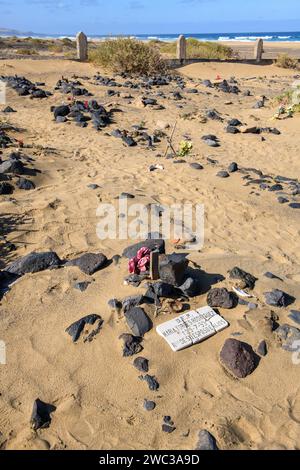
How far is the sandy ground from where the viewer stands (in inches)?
113

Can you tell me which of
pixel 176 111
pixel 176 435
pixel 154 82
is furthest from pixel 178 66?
pixel 176 435

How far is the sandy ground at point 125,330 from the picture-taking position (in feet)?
9.41

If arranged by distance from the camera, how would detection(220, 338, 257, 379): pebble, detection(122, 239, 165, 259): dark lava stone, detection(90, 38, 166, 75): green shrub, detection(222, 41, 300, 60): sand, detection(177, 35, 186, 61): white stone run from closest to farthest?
1. detection(220, 338, 257, 379): pebble
2. detection(122, 239, 165, 259): dark lava stone
3. detection(90, 38, 166, 75): green shrub
4. detection(177, 35, 186, 61): white stone
5. detection(222, 41, 300, 60): sand

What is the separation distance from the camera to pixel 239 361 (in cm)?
328

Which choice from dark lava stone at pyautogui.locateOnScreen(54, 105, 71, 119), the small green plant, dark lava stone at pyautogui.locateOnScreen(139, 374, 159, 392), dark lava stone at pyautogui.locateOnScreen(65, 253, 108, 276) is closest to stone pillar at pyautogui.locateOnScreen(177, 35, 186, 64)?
dark lava stone at pyautogui.locateOnScreen(54, 105, 71, 119)

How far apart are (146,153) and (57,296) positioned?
517 centimetres

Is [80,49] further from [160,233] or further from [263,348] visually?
[263,348]

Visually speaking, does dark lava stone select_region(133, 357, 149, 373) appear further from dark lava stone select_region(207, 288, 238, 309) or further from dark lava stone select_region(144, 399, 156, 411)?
dark lava stone select_region(207, 288, 238, 309)

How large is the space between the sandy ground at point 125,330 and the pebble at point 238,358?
0.06 meters

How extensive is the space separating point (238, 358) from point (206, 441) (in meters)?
0.73

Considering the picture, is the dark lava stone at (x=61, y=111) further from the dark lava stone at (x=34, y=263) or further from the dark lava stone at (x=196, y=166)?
the dark lava stone at (x=34, y=263)

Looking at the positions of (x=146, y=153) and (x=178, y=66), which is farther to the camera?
(x=178, y=66)

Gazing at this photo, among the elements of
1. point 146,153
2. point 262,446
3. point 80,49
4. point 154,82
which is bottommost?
point 262,446

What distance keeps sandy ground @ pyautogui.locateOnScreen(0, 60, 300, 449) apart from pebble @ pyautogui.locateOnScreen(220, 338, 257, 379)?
0.19ft
